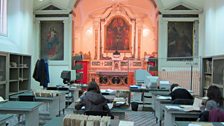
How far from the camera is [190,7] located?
42.5 ft

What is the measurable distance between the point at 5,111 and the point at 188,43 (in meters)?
9.98

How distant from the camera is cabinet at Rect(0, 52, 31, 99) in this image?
8273 millimetres

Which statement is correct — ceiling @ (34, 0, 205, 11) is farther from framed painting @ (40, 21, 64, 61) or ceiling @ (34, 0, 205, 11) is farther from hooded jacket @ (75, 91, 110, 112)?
hooded jacket @ (75, 91, 110, 112)

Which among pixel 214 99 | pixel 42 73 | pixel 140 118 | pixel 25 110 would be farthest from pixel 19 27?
pixel 214 99

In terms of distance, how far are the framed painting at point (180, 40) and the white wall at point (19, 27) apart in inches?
239

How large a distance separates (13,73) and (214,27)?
292 inches

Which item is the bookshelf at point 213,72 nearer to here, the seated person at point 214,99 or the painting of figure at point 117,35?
the seated person at point 214,99

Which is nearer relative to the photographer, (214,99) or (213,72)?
(214,99)

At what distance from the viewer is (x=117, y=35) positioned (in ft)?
60.6

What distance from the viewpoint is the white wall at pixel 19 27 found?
10596 millimetres

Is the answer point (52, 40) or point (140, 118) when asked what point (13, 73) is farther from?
point (52, 40)

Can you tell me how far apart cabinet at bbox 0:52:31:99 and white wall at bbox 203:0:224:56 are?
22.0ft

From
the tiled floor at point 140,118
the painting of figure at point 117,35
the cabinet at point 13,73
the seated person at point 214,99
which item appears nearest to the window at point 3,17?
the cabinet at point 13,73

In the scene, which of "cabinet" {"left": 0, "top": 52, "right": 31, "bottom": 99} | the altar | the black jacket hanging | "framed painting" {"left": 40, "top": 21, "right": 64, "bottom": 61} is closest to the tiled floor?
"cabinet" {"left": 0, "top": 52, "right": 31, "bottom": 99}
